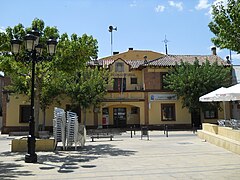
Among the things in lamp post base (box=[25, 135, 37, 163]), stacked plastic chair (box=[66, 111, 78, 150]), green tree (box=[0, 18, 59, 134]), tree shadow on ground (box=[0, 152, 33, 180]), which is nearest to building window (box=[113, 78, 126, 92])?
green tree (box=[0, 18, 59, 134])

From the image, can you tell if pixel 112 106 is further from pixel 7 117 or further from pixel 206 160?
pixel 206 160

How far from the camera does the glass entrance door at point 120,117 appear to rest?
31.6m

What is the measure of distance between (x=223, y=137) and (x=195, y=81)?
13671 millimetres

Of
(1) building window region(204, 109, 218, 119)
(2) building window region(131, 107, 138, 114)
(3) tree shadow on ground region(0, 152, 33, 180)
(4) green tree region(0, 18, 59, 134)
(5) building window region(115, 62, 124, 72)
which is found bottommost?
(3) tree shadow on ground region(0, 152, 33, 180)

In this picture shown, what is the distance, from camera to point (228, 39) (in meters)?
11.1

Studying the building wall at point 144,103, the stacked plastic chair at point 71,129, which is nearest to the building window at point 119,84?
the building wall at point 144,103

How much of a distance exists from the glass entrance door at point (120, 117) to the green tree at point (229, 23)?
21062 millimetres

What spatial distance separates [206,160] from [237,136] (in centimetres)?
286

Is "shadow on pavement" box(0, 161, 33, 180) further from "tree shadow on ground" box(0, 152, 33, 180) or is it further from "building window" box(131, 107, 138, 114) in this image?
"building window" box(131, 107, 138, 114)

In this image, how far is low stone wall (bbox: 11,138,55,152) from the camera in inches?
552

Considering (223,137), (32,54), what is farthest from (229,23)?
(32,54)

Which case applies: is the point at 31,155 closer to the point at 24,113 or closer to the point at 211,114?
the point at 24,113

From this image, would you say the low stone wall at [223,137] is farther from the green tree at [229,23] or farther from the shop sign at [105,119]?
the shop sign at [105,119]

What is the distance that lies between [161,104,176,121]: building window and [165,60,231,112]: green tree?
1936mm
